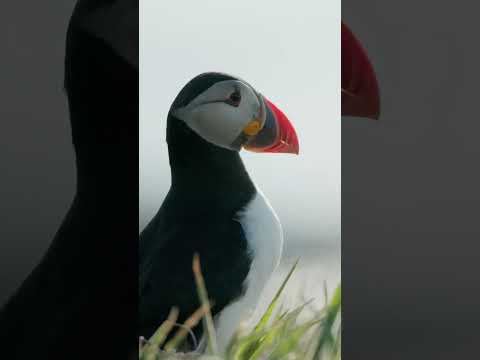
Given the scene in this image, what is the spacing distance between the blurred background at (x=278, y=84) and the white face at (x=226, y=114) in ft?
0.18

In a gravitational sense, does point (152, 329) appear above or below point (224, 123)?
below

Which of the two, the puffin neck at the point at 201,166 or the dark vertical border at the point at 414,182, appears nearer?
the puffin neck at the point at 201,166

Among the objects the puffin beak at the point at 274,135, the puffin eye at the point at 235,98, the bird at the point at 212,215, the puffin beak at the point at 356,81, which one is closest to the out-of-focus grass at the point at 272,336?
the bird at the point at 212,215

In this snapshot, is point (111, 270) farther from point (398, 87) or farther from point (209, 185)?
point (398, 87)

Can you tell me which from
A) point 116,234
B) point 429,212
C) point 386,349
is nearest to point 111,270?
point 116,234

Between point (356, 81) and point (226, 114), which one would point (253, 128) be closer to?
point (226, 114)

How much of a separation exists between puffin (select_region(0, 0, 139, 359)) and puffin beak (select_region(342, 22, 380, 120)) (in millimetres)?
767

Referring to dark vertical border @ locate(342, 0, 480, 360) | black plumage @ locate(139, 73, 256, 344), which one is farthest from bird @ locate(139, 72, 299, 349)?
dark vertical border @ locate(342, 0, 480, 360)

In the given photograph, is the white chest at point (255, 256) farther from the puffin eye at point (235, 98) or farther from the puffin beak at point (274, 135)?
the puffin eye at point (235, 98)

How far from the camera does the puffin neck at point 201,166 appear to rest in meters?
3.30

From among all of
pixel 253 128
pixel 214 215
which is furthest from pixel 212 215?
pixel 253 128

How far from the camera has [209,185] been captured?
3332 millimetres

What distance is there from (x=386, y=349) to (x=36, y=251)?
1.66 meters

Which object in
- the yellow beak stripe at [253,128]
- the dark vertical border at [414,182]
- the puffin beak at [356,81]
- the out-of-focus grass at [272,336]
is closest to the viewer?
the out-of-focus grass at [272,336]
